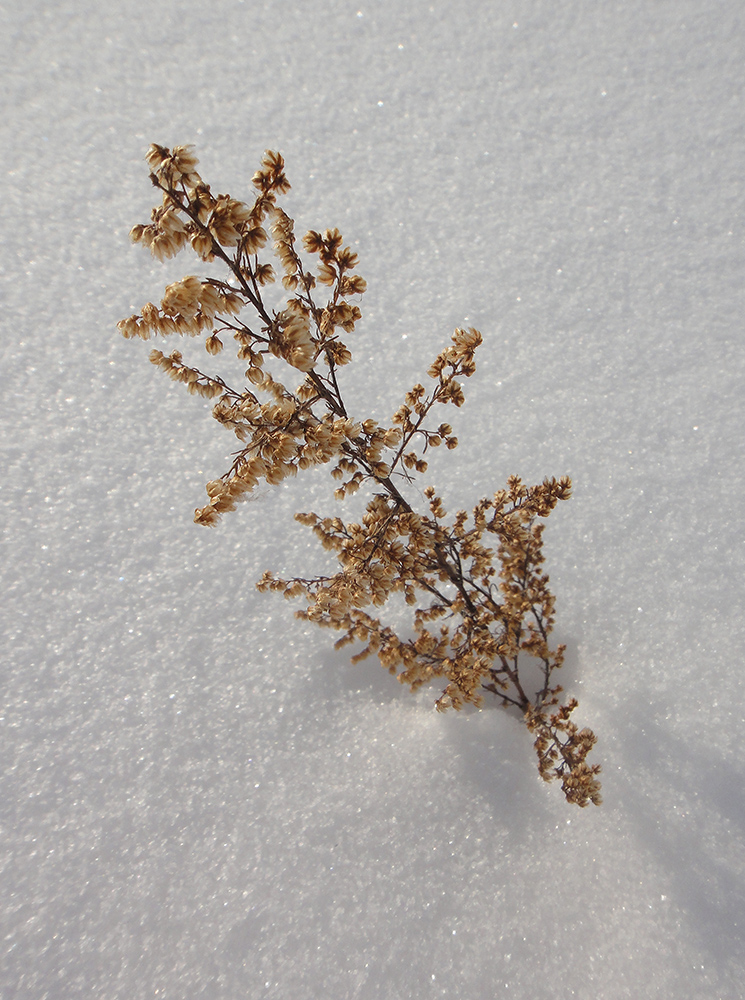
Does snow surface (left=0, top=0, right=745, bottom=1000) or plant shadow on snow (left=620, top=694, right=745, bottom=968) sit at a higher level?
snow surface (left=0, top=0, right=745, bottom=1000)

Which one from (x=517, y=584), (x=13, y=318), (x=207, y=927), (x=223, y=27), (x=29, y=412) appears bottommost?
(x=207, y=927)

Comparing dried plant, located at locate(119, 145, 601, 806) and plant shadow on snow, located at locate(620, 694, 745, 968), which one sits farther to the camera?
plant shadow on snow, located at locate(620, 694, 745, 968)

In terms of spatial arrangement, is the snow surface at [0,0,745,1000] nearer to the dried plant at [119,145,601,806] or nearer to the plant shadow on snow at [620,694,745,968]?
the plant shadow on snow at [620,694,745,968]

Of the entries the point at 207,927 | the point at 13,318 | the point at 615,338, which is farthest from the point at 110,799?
the point at 615,338

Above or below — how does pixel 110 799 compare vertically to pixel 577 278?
below

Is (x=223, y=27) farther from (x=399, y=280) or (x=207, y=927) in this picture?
(x=207, y=927)

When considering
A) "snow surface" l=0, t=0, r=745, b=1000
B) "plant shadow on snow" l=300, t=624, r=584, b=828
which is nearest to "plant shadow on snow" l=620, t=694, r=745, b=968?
"snow surface" l=0, t=0, r=745, b=1000

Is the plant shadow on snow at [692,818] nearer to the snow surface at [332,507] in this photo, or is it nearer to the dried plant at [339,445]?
the snow surface at [332,507]
